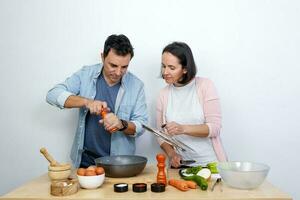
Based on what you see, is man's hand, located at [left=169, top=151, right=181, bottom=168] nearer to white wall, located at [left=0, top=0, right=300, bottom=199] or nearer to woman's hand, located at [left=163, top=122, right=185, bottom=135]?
woman's hand, located at [left=163, top=122, right=185, bottom=135]

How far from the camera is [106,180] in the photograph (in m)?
1.84

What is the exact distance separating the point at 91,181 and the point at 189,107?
39.4 inches

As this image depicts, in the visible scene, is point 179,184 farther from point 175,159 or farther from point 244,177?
point 175,159

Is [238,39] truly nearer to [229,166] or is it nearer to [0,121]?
[229,166]

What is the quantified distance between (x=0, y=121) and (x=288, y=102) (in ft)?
7.62

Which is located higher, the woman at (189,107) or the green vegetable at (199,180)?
the woman at (189,107)

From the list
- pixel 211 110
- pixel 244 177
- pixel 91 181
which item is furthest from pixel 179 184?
pixel 211 110

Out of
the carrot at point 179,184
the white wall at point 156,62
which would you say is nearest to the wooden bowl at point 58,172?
the carrot at point 179,184

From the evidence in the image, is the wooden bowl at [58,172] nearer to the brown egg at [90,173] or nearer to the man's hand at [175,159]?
the brown egg at [90,173]

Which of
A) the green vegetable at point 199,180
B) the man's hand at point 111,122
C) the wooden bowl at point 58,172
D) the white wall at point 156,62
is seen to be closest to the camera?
the green vegetable at point 199,180

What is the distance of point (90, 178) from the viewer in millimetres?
1654

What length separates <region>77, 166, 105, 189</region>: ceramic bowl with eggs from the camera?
5.44 ft

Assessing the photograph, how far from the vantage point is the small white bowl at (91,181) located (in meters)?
1.66

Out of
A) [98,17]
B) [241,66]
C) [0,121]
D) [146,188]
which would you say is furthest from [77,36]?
[146,188]
